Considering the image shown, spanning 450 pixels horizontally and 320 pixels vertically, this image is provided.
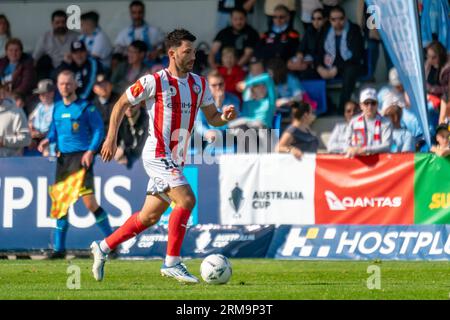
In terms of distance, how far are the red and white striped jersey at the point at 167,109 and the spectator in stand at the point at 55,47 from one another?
31.5ft

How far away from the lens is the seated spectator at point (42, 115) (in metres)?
20.2

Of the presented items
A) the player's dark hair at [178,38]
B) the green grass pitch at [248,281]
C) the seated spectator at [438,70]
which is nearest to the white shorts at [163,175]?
the green grass pitch at [248,281]

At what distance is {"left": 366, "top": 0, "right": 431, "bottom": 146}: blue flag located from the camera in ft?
54.7

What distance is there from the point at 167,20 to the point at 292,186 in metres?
6.81

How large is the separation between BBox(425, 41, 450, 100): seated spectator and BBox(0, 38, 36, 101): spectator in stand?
7261mm

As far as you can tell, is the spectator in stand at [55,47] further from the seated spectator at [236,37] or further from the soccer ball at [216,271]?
the soccer ball at [216,271]

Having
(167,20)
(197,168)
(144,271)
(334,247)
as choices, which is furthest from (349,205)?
(167,20)

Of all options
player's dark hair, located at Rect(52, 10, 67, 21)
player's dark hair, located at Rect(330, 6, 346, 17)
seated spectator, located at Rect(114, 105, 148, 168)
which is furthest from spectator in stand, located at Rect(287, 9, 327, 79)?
player's dark hair, located at Rect(52, 10, 67, 21)

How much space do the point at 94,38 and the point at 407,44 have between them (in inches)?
289

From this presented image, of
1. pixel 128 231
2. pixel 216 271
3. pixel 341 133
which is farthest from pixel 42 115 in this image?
pixel 216 271

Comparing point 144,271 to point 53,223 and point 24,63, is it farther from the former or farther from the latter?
point 24,63

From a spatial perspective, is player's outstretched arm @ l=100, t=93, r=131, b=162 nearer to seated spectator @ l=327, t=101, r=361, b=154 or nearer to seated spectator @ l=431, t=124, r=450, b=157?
seated spectator @ l=431, t=124, r=450, b=157
